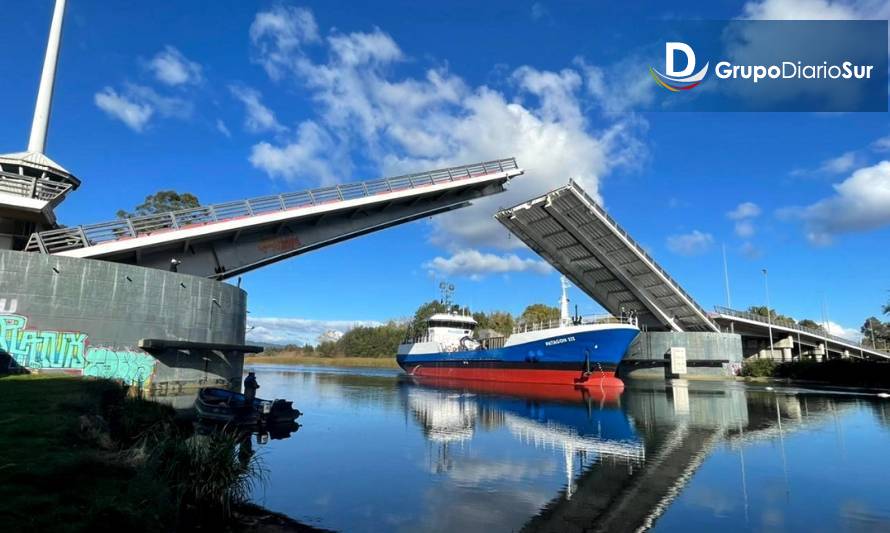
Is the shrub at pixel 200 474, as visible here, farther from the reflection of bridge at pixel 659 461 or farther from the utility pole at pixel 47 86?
the utility pole at pixel 47 86

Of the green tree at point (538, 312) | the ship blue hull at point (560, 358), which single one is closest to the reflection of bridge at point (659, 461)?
the ship blue hull at point (560, 358)

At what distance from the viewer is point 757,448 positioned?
44.6 ft

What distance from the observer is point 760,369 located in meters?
52.5

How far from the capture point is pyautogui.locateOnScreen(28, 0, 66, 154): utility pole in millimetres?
24891

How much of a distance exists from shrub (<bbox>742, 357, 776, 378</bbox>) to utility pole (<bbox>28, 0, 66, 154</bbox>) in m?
61.7

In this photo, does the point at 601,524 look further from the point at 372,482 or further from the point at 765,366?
the point at 765,366

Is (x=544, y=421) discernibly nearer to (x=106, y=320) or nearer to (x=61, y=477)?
(x=61, y=477)

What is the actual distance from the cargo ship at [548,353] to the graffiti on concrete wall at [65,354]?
24.7 metres

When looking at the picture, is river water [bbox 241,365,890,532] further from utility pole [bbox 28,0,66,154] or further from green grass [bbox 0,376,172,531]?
utility pole [bbox 28,0,66,154]

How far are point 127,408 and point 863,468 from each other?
17.2 metres

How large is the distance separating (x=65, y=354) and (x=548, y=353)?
2738 cm

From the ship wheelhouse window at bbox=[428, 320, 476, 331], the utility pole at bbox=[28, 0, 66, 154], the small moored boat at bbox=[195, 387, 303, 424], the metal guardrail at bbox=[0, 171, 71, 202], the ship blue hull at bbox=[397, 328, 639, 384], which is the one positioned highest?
the utility pole at bbox=[28, 0, 66, 154]

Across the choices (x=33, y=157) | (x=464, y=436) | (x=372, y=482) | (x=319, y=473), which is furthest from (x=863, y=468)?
(x=33, y=157)

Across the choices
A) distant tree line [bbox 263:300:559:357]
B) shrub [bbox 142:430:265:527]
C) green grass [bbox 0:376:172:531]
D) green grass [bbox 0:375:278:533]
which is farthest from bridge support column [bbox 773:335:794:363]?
green grass [bbox 0:376:172:531]
